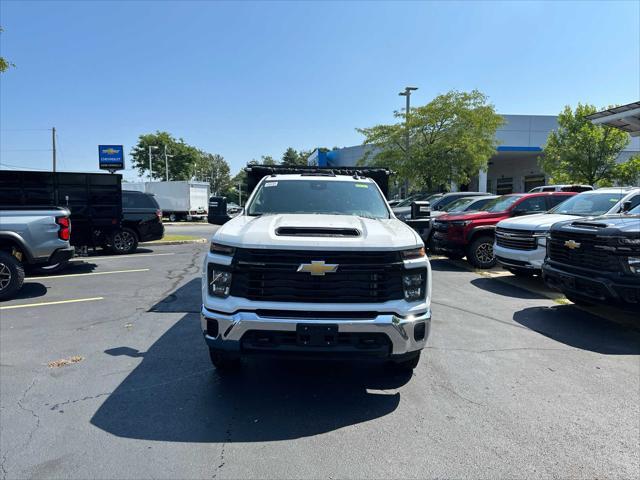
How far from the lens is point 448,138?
22.2 metres

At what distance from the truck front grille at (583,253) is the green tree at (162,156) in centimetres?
6543

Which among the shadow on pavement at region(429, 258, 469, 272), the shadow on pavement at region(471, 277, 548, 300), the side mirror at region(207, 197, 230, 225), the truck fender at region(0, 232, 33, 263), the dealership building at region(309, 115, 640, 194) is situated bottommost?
the shadow on pavement at region(471, 277, 548, 300)

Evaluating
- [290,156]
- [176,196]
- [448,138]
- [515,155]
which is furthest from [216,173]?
[448,138]

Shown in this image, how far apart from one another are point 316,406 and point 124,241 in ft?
37.7

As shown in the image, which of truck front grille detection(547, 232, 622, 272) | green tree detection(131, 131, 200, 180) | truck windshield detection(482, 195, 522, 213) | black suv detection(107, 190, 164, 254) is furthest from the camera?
green tree detection(131, 131, 200, 180)

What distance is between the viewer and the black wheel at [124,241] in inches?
510

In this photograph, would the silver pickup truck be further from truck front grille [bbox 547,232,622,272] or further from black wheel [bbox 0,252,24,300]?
truck front grille [bbox 547,232,622,272]

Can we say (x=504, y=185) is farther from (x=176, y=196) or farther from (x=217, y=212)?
(x=217, y=212)

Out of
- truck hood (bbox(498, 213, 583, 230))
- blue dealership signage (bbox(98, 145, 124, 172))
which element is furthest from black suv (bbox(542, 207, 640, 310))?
blue dealership signage (bbox(98, 145, 124, 172))

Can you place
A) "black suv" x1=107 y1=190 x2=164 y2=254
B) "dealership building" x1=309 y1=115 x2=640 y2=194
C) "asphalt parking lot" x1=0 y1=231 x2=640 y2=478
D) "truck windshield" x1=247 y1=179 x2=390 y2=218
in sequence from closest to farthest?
"asphalt parking lot" x1=0 y1=231 x2=640 y2=478 → "truck windshield" x1=247 y1=179 x2=390 y2=218 → "black suv" x1=107 y1=190 x2=164 y2=254 → "dealership building" x1=309 y1=115 x2=640 y2=194

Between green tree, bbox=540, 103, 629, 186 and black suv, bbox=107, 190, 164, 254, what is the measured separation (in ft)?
70.3

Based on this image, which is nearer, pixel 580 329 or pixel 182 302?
pixel 580 329

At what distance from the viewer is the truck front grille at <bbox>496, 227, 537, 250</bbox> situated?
26.7 feet

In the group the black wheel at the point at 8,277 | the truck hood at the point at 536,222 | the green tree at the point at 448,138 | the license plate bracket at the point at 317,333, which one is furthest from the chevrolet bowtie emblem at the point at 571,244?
the green tree at the point at 448,138
